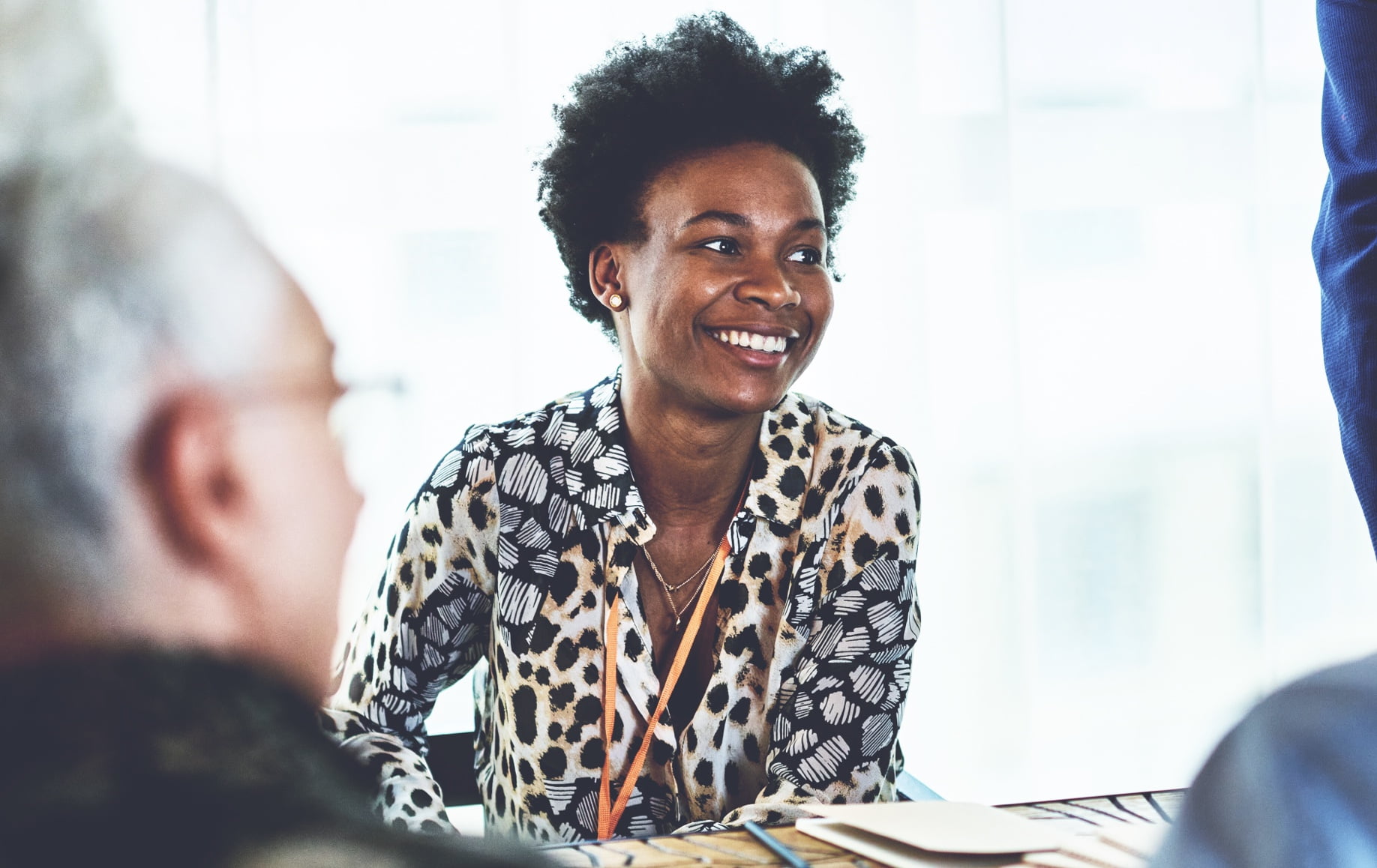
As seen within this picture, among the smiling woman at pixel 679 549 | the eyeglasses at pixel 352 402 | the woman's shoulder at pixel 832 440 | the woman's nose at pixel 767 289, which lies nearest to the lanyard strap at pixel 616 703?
the smiling woman at pixel 679 549

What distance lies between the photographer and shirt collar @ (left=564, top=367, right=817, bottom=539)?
154 cm

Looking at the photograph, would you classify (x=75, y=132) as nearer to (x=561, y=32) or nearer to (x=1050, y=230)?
(x=561, y=32)

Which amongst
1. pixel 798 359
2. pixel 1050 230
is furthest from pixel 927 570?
Result: pixel 798 359

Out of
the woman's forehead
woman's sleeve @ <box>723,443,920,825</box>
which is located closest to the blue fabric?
woman's sleeve @ <box>723,443,920,825</box>

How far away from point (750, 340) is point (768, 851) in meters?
0.78

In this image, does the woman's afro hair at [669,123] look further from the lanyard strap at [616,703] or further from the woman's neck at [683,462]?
the lanyard strap at [616,703]

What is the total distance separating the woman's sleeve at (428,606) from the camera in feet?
4.77

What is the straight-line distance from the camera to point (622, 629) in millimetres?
1492

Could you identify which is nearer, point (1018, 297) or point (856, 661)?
point (856, 661)

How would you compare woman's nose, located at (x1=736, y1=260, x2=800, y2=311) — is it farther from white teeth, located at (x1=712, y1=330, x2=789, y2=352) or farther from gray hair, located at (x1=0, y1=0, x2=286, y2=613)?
gray hair, located at (x1=0, y1=0, x2=286, y2=613)

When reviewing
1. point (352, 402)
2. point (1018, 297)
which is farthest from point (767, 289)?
point (1018, 297)

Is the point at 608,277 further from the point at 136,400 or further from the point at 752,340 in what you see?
the point at 136,400

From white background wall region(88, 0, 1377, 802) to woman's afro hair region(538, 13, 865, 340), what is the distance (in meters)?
0.64

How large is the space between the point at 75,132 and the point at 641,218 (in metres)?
1.33
